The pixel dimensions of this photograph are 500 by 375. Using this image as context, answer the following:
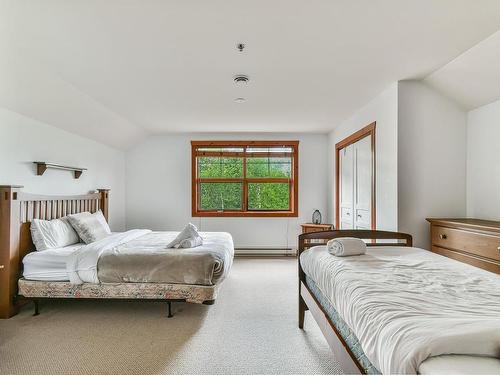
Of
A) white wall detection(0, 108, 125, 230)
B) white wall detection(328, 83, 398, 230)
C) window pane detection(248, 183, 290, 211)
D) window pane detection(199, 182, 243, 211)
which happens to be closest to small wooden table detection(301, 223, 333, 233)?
window pane detection(248, 183, 290, 211)

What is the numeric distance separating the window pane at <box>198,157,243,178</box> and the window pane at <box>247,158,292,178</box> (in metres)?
0.22

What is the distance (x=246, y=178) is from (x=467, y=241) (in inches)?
155

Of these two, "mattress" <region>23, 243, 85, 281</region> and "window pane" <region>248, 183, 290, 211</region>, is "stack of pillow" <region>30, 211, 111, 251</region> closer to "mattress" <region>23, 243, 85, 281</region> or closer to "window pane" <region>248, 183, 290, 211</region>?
"mattress" <region>23, 243, 85, 281</region>

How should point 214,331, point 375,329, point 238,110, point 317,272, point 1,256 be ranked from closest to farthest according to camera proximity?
point 375,329 → point 317,272 → point 214,331 → point 1,256 → point 238,110

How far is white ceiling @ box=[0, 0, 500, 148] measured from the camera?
6.26ft

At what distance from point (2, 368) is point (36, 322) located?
0.79 m

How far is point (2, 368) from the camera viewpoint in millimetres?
2107

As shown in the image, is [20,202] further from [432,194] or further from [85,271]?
[432,194]

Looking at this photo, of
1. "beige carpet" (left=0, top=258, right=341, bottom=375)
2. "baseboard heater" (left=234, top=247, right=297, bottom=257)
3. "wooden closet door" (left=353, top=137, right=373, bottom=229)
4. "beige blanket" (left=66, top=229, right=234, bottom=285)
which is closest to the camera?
"beige carpet" (left=0, top=258, right=341, bottom=375)

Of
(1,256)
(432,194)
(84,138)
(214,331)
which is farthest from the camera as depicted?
(84,138)

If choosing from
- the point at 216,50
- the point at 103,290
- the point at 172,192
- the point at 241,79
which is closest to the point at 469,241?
the point at 241,79

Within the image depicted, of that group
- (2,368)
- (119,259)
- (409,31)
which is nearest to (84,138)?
(119,259)

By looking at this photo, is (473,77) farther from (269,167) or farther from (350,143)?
(269,167)

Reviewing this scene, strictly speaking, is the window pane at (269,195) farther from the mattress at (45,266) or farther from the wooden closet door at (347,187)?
the mattress at (45,266)
